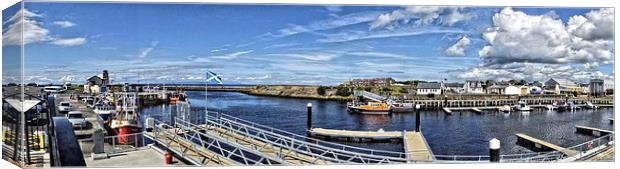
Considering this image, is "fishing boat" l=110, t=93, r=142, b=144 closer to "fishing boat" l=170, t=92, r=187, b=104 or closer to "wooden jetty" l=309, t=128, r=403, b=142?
"fishing boat" l=170, t=92, r=187, b=104

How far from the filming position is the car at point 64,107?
11125 millimetres

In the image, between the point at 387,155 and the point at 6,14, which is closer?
the point at 6,14

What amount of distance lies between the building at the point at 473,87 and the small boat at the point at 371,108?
1.26 metres

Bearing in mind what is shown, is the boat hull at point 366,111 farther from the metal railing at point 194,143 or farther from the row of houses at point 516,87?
the metal railing at point 194,143

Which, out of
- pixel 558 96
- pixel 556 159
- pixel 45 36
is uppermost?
pixel 45 36

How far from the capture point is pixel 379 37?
11.7m

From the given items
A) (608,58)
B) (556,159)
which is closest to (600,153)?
(556,159)

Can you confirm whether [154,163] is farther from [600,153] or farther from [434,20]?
[600,153]

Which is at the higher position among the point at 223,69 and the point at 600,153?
the point at 223,69

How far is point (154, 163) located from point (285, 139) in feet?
6.53

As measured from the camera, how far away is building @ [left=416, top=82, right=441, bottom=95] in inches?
470

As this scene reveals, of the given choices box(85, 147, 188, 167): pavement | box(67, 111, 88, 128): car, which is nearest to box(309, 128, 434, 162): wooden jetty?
box(85, 147, 188, 167): pavement

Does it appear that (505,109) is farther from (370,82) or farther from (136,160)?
(136,160)

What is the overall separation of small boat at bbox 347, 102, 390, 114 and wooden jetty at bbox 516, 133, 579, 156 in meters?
2.10
